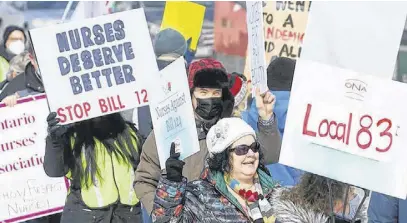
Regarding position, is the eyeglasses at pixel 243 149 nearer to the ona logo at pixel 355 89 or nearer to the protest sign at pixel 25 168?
the ona logo at pixel 355 89

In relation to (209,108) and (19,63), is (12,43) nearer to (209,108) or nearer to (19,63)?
(19,63)

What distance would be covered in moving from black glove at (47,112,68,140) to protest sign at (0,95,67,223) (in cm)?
146

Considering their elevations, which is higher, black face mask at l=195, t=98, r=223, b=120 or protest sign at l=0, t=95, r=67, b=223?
black face mask at l=195, t=98, r=223, b=120

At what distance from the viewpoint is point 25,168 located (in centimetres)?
716

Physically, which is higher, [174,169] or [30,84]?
[174,169]

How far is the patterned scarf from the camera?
4773mm

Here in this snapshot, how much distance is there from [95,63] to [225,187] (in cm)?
122

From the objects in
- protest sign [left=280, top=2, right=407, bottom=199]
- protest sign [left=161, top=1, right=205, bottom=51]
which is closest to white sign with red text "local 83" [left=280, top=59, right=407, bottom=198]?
protest sign [left=280, top=2, right=407, bottom=199]

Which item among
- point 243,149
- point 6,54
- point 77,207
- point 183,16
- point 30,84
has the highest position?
point 243,149

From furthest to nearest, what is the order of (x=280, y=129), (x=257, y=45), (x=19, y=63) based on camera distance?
(x=19, y=63)
(x=280, y=129)
(x=257, y=45)

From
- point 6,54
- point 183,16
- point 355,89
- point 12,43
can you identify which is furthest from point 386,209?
point 12,43

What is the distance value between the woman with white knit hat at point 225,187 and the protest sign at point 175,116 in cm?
24

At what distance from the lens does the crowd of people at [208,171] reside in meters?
4.65

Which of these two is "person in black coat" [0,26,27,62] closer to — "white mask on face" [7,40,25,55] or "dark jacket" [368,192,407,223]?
"white mask on face" [7,40,25,55]
